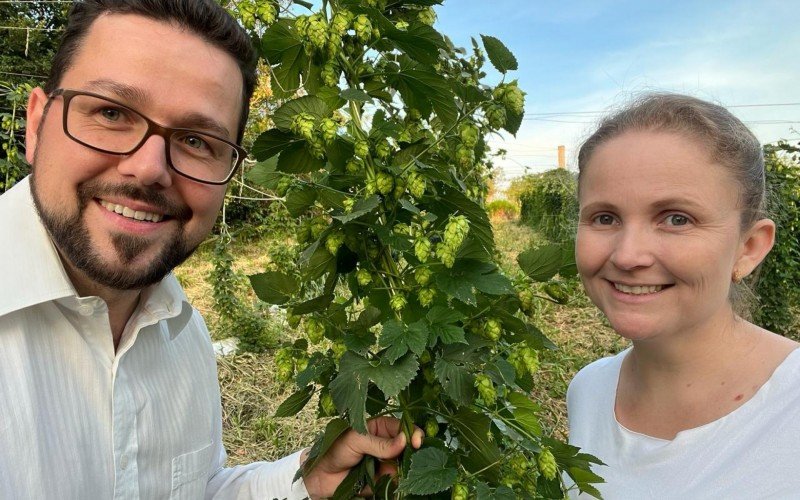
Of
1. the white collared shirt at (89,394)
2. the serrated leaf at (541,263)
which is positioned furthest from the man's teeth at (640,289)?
the white collared shirt at (89,394)

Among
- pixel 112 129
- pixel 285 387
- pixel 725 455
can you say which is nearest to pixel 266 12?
pixel 112 129

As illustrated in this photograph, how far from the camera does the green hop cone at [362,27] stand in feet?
3.22

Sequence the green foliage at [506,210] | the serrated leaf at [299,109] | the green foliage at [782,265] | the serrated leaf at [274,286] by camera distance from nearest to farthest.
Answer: the serrated leaf at [299,109] → the serrated leaf at [274,286] → the green foliage at [782,265] → the green foliage at [506,210]

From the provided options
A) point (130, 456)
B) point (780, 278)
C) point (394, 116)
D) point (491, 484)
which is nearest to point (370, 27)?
point (394, 116)

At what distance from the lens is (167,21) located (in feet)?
4.43

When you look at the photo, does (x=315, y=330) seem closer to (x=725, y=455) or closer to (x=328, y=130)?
(x=328, y=130)

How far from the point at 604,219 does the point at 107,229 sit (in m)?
1.19

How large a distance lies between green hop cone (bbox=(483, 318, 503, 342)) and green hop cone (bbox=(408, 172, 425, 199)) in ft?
0.88

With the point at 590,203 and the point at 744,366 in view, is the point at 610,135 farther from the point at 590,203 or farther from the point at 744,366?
the point at 744,366

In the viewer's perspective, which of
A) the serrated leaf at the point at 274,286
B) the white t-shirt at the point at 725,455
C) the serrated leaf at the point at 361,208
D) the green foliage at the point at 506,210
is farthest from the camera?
the green foliage at the point at 506,210

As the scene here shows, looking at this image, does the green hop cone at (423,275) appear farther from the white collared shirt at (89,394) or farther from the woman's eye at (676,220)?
the white collared shirt at (89,394)

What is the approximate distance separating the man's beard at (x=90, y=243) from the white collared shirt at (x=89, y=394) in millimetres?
45

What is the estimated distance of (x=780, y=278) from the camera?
6.07m

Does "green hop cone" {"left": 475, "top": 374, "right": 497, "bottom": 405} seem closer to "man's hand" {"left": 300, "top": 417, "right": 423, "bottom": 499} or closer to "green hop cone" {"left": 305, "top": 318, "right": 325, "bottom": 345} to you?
"man's hand" {"left": 300, "top": 417, "right": 423, "bottom": 499}
